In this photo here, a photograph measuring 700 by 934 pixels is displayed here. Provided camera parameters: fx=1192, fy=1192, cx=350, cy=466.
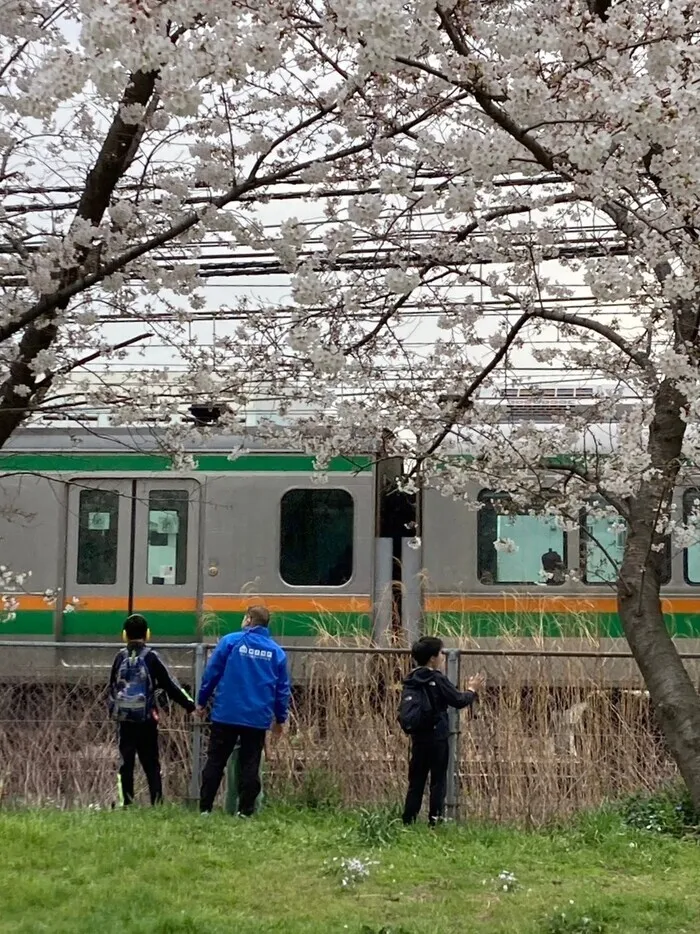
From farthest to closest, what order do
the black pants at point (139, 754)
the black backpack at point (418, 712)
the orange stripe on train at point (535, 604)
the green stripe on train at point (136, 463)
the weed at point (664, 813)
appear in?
the green stripe on train at point (136, 463), the orange stripe on train at point (535, 604), the black pants at point (139, 754), the black backpack at point (418, 712), the weed at point (664, 813)

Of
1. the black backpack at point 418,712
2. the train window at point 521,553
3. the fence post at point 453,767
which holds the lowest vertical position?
the fence post at point 453,767

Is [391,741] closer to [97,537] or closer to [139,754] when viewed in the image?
[139,754]

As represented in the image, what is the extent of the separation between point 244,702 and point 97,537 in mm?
5179

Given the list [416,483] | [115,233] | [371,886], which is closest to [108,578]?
[416,483]

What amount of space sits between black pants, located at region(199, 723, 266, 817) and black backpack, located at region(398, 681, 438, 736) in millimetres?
1051

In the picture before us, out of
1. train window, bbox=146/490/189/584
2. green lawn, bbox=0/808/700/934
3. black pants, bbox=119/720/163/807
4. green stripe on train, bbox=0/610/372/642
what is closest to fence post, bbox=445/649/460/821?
green lawn, bbox=0/808/700/934

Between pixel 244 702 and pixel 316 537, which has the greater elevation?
pixel 316 537

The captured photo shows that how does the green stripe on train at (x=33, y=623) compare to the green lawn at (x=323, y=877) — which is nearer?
the green lawn at (x=323, y=877)

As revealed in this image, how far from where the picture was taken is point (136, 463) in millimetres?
12719

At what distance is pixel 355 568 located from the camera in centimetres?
1227

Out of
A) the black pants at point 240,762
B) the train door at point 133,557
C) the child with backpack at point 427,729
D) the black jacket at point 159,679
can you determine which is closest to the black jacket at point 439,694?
the child with backpack at point 427,729

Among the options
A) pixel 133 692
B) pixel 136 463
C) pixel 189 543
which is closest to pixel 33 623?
pixel 189 543

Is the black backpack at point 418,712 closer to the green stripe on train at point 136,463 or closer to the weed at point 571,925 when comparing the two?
the weed at point 571,925

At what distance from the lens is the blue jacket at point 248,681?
811 cm
